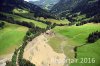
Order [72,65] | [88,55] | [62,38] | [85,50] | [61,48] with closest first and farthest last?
[72,65]
[88,55]
[85,50]
[61,48]
[62,38]

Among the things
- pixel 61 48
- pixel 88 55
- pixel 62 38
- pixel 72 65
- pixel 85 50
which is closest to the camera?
pixel 72 65

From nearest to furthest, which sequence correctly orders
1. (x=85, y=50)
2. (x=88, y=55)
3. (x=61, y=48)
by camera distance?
1. (x=88, y=55)
2. (x=85, y=50)
3. (x=61, y=48)

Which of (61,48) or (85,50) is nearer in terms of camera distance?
(85,50)

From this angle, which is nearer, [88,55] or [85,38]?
[88,55]

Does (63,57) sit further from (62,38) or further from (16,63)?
(62,38)

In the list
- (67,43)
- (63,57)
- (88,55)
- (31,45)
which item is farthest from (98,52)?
(31,45)

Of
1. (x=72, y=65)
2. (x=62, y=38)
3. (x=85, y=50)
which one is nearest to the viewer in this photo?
(x=72, y=65)

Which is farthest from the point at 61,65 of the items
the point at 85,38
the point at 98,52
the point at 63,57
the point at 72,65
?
the point at 85,38

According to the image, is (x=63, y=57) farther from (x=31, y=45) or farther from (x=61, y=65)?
(x=31, y=45)
